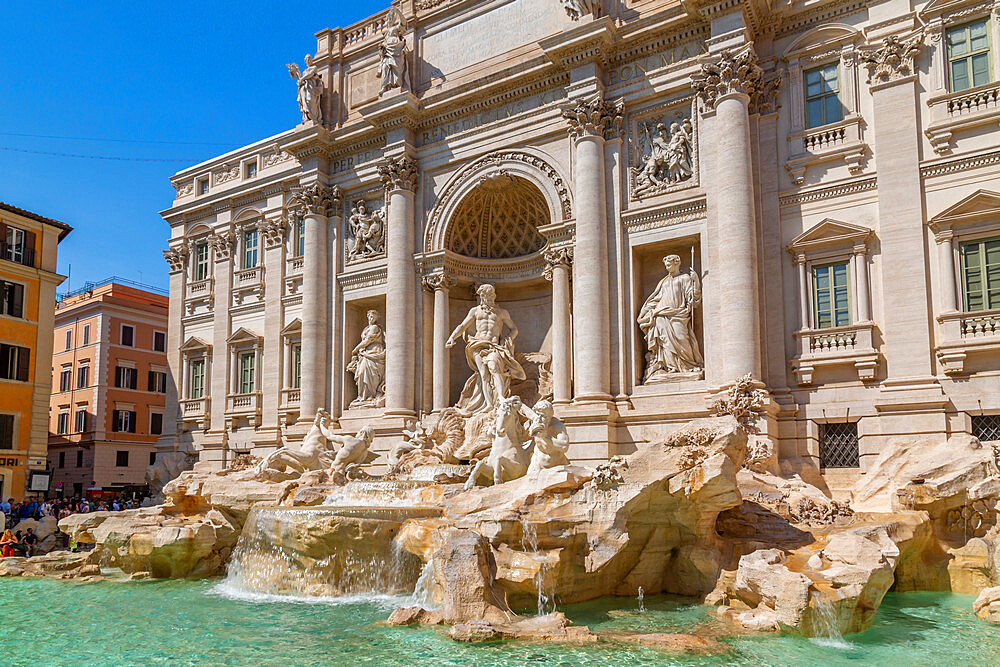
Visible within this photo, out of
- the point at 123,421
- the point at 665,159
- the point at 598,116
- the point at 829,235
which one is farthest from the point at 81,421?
the point at 829,235

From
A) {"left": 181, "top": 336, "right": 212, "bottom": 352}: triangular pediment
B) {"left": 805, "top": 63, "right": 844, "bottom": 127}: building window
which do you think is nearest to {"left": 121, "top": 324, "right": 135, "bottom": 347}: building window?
{"left": 181, "top": 336, "right": 212, "bottom": 352}: triangular pediment

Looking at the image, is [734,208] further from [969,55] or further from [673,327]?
[969,55]

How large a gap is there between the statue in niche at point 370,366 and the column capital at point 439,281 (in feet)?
7.87

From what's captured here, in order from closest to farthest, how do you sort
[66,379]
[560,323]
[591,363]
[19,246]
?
[591,363] < [560,323] < [19,246] < [66,379]

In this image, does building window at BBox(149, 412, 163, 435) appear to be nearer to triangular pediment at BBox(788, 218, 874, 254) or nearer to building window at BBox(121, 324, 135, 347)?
building window at BBox(121, 324, 135, 347)

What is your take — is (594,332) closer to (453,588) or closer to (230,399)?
(453,588)

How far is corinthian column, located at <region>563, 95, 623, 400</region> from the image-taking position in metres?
20.2

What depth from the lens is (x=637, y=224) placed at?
2058 centimetres

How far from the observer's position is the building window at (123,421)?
4445 cm

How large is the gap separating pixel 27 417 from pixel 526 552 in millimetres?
27318

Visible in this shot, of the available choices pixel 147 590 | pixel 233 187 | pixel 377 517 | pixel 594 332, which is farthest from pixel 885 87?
pixel 233 187

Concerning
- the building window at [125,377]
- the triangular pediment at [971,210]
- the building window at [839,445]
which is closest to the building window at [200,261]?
the building window at [125,377]

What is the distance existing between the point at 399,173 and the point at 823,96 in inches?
482

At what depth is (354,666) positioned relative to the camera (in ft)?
30.7
